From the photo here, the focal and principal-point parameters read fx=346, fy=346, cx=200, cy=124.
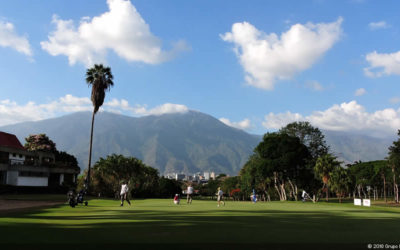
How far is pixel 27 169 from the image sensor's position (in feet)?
210

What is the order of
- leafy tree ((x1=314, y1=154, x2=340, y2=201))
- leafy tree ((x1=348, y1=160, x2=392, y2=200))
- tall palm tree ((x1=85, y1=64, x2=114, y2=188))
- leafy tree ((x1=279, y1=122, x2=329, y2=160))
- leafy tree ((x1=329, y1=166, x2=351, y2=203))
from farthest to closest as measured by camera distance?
1. leafy tree ((x1=348, y1=160, x2=392, y2=200))
2. leafy tree ((x1=279, y1=122, x2=329, y2=160))
3. leafy tree ((x1=329, y1=166, x2=351, y2=203))
4. leafy tree ((x1=314, y1=154, x2=340, y2=201))
5. tall palm tree ((x1=85, y1=64, x2=114, y2=188))

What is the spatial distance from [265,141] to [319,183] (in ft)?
55.7

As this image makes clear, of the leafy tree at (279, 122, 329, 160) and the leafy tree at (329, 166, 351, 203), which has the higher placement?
the leafy tree at (279, 122, 329, 160)

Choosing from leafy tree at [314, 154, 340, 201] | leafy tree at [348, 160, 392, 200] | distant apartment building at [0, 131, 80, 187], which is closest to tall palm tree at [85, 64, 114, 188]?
distant apartment building at [0, 131, 80, 187]

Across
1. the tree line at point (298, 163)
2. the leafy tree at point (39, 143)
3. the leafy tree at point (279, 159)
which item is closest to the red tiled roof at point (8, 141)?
the leafy tree at point (39, 143)

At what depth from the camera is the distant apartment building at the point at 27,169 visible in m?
62.4

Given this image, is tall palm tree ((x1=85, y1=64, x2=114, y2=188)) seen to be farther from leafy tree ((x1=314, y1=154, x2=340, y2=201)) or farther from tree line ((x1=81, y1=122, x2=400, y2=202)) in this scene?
leafy tree ((x1=314, y1=154, x2=340, y2=201))

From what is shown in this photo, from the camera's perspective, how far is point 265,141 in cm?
7338

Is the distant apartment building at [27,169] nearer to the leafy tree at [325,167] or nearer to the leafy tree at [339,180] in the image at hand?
the leafy tree at [325,167]

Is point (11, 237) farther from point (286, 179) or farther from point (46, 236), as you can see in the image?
point (286, 179)

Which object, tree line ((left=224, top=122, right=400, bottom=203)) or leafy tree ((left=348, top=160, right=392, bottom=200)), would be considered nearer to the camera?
tree line ((left=224, top=122, right=400, bottom=203))

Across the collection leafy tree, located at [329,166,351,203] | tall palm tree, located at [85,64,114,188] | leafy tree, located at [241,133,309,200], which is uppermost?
tall palm tree, located at [85,64,114,188]

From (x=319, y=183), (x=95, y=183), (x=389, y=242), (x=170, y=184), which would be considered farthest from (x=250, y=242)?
(x=170, y=184)

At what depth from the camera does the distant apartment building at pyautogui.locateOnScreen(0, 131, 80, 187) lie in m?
62.4
